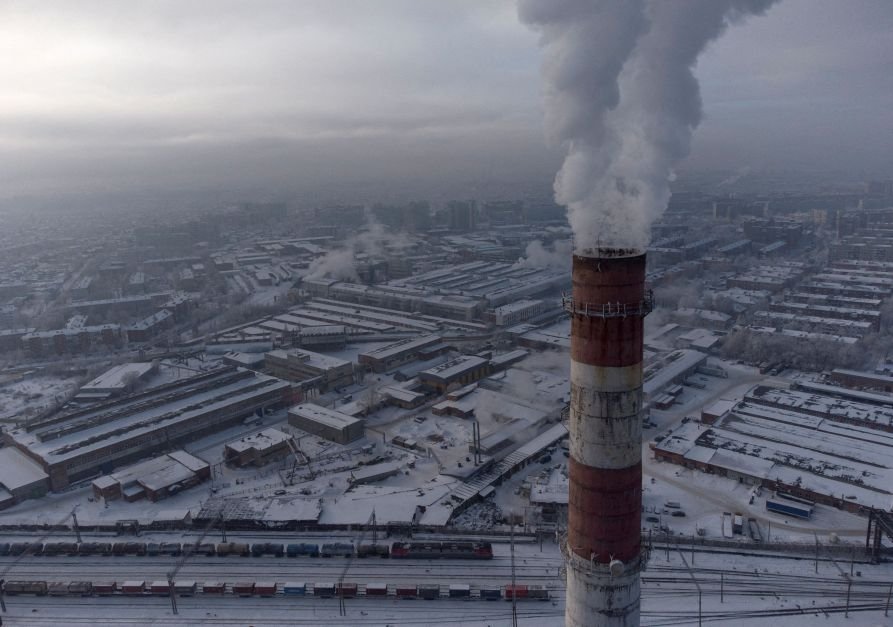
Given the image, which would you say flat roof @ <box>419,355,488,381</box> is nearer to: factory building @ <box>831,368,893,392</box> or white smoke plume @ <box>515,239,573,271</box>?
factory building @ <box>831,368,893,392</box>

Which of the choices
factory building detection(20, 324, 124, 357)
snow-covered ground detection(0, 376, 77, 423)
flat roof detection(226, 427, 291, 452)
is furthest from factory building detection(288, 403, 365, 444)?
factory building detection(20, 324, 124, 357)

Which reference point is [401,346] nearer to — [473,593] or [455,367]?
[455,367]


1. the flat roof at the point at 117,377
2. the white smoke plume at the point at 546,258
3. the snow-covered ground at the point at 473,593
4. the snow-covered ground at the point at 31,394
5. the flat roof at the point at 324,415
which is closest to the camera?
the snow-covered ground at the point at 473,593

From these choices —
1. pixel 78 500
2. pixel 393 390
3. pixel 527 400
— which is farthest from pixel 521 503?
pixel 78 500

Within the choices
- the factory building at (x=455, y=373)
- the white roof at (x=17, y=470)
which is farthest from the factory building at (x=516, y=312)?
the white roof at (x=17, y=470)

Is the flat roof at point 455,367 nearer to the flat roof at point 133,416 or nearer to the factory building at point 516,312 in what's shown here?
the flat roof at point 133,416
